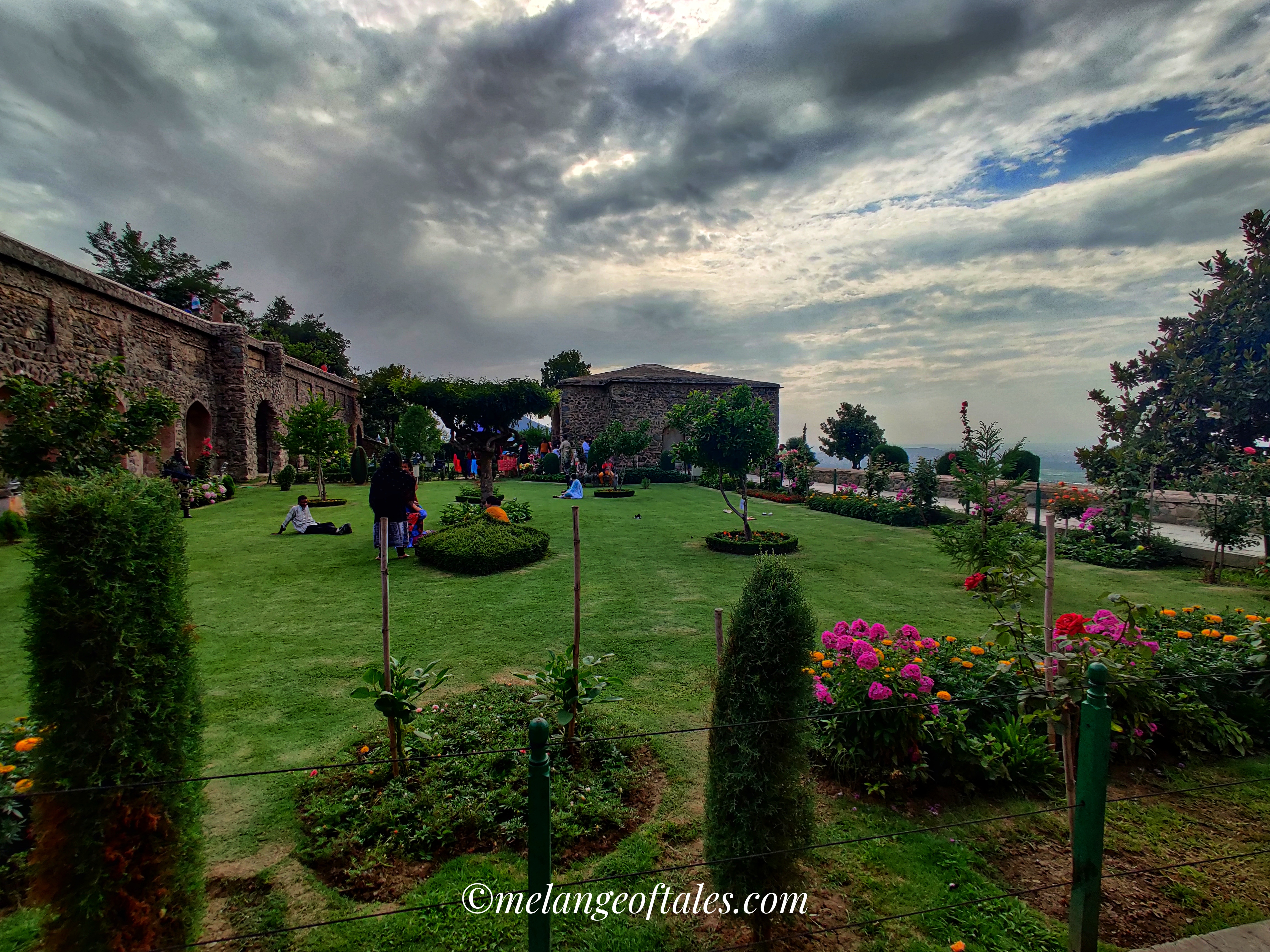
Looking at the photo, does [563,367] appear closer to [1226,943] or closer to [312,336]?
[312,336]

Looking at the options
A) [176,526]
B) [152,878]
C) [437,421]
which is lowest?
[152,878]

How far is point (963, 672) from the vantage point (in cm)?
412

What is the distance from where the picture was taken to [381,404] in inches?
1582

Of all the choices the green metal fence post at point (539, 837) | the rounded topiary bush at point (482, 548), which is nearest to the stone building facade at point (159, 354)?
the rounded topiary bush at point (482, 548)

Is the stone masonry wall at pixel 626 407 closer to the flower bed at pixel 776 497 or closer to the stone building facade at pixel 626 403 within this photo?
the stone building facade at pixel 626 403

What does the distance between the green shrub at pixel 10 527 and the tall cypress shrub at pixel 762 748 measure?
13744 millimetres

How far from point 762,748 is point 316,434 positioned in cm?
1885

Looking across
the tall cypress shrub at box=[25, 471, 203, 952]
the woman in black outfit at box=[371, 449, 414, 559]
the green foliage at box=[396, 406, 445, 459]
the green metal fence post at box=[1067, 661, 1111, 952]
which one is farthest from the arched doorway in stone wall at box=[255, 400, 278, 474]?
the green metal fence post at box=[1067, 661, 1111, 952]

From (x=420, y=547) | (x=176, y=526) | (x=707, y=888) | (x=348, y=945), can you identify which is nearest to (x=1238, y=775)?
(x=707, y=888)

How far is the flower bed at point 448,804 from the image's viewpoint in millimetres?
2900

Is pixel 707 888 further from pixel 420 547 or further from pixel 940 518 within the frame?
pixel 940 518

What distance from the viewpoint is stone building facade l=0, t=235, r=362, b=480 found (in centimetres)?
1239

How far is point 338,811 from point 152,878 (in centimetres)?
117

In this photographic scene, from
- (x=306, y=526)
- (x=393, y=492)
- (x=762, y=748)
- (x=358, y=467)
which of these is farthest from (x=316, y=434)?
(x=762, y=748)
